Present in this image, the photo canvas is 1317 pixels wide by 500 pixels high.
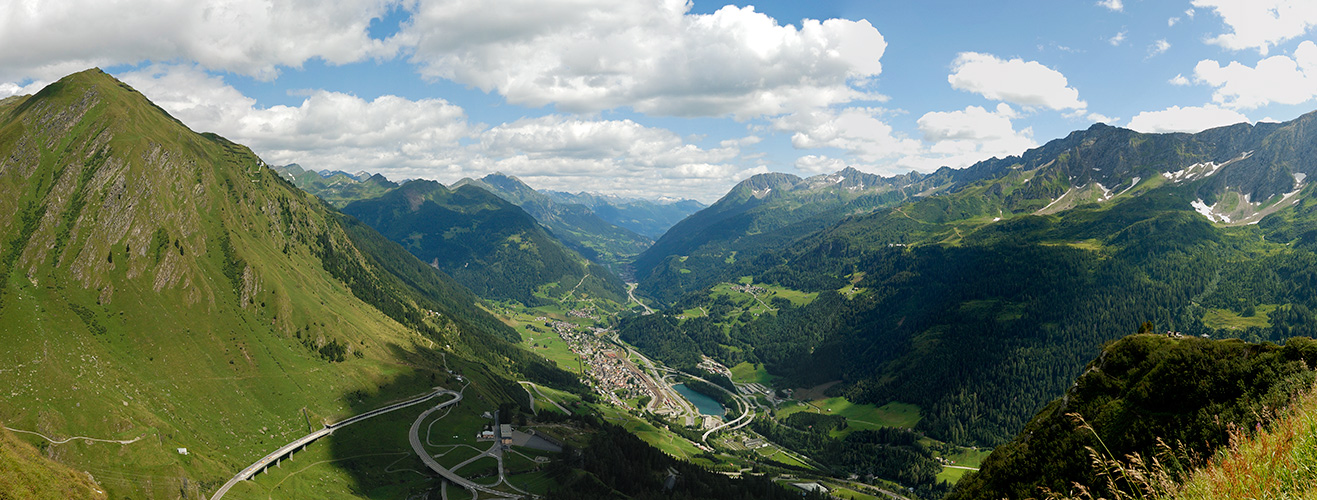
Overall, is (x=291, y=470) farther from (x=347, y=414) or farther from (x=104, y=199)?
(x=104, y=199)

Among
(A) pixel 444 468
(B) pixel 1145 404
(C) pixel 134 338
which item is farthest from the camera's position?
(C) pixel 134 338

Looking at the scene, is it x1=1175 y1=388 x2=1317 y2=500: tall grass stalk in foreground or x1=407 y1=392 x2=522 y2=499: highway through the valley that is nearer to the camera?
x1=1175 y1=388 x2=1317 y2=500: tall grass stalk in foreground

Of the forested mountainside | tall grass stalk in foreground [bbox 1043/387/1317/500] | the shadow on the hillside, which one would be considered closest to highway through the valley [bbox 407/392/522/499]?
the shadow on the hillside

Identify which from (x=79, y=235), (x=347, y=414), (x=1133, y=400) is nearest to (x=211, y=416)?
(x=347, y=414)

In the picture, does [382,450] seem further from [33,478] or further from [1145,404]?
[1145,404]

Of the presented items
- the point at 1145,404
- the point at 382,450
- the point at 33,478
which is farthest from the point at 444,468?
the point at 1145,404

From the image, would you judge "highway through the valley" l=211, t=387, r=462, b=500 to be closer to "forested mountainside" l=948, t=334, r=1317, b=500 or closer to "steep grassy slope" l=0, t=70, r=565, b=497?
"steep grassy slope" l=0, t=70, r=565, b=497
